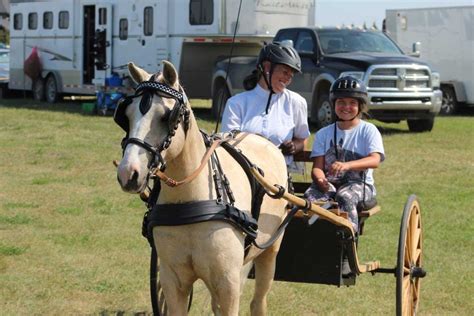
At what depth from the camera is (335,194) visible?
6.32 metres

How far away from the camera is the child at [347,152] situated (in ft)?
20.6

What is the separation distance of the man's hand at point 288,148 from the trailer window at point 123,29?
18293mm

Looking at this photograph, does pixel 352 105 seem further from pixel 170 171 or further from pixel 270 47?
pixel 170 171

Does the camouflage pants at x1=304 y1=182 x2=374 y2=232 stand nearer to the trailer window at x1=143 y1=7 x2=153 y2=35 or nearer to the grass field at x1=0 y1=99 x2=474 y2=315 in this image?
the grass field at x1=0 y1=99 x2=474 y2=315

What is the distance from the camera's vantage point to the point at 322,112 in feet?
59.7

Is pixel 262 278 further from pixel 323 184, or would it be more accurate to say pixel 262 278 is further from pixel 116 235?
pixel 116 235

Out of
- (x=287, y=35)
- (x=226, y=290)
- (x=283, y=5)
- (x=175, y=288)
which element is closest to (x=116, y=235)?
(x=175, y=288)

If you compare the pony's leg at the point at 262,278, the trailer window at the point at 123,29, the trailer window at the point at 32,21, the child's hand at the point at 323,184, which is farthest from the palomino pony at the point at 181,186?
the trailer window at the point at 32,21

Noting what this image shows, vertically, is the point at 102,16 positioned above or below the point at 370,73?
above

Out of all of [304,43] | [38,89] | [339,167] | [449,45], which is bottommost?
[38,89]

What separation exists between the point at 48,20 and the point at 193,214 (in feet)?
80.5

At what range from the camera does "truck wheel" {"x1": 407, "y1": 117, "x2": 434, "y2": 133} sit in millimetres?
19375

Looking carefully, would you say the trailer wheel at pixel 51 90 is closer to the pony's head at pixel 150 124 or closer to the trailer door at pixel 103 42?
the trailer door at pixel 103 42

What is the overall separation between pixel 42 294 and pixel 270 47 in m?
2.69
